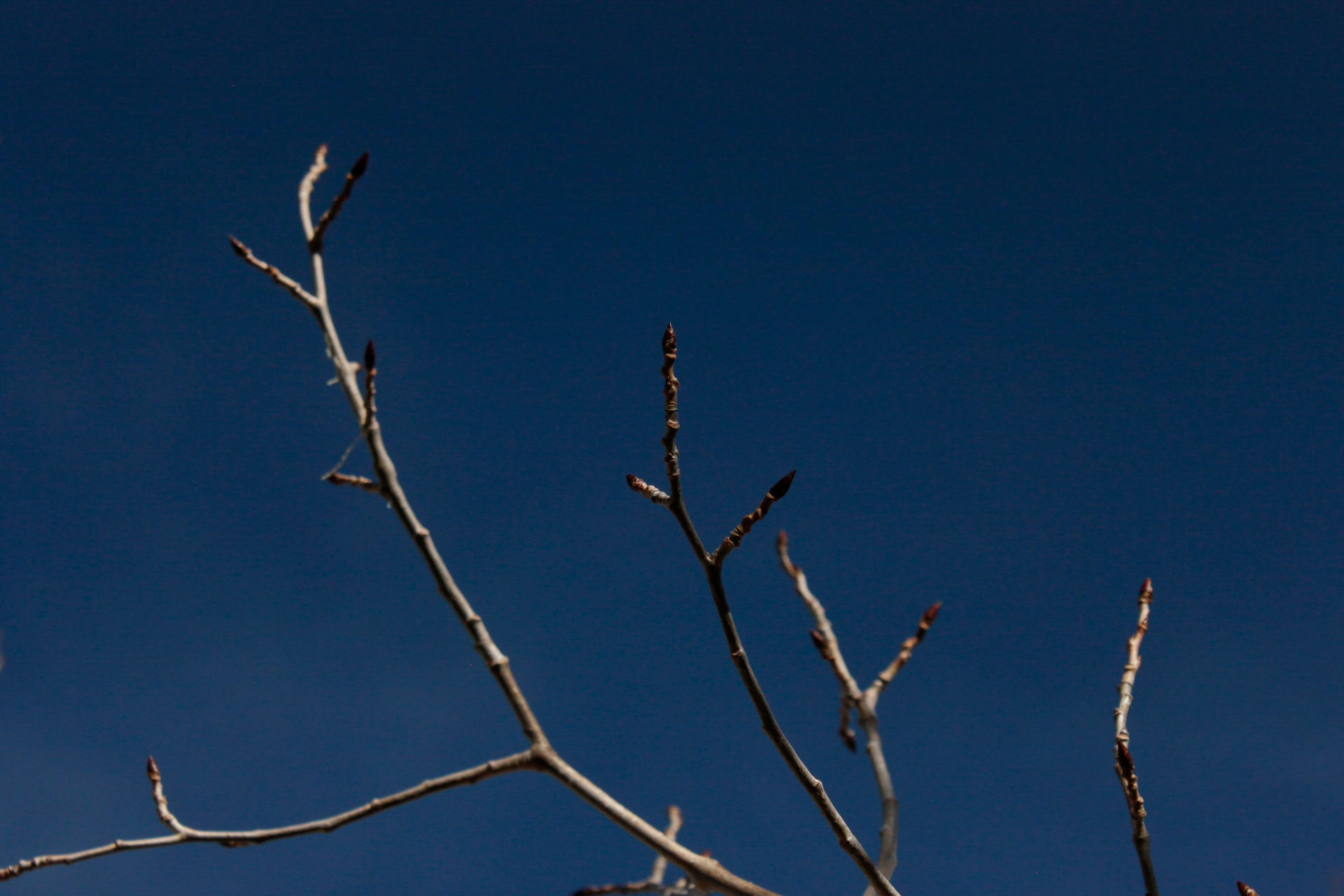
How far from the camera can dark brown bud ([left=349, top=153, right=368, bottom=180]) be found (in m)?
2.65

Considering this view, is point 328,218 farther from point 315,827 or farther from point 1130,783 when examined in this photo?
point 1130,783

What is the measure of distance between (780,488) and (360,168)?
170 cm

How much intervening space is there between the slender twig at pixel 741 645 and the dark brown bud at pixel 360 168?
1105mm

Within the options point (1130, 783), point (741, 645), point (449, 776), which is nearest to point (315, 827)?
point (449, 776)

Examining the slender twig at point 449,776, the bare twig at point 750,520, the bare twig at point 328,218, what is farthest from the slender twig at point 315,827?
the bare twig at point 328,218

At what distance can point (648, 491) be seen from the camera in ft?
9.35

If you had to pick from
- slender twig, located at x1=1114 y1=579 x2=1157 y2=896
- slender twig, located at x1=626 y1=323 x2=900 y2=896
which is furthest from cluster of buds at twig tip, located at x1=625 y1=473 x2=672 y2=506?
slender twig, located at x1=1114 y1=579 x2=1157 y2=896

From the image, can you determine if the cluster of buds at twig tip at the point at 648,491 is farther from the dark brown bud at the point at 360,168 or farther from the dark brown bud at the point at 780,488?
the dark brown bud at the point at 360,168

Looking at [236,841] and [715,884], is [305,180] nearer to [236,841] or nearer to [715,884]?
[236,841]

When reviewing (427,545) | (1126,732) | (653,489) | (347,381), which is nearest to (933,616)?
(1126,732)

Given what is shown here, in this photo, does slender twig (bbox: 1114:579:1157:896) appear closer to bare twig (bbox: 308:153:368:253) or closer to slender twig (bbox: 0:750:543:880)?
slender twig (bbox: 0:750:543:880)

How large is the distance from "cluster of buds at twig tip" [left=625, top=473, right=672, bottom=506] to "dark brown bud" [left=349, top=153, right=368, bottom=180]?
1.33 m

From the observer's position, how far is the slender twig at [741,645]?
105 inches

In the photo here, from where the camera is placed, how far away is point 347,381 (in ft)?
7.60
